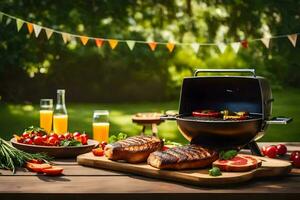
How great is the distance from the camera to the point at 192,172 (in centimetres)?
207

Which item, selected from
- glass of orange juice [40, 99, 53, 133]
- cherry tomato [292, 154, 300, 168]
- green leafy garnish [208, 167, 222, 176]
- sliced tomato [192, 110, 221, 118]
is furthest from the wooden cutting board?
glass of orange juice [40, 99, 53, 133]

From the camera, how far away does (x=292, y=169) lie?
235 centimetres

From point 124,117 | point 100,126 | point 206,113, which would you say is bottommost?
point 124,117

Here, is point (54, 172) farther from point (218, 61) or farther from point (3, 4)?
point (218, 61)

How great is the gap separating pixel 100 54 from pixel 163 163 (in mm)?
8961

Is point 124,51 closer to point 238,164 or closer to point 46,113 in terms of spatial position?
point 46,113

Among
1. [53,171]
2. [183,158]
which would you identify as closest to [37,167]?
[53,171]

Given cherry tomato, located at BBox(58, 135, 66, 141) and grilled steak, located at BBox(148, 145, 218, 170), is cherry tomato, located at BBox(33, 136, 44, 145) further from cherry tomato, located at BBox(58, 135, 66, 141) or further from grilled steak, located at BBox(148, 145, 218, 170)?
grilled steak, located at BBox(148, 145, 218, 170)

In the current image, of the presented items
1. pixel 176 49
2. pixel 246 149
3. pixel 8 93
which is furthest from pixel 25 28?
pixel 246 149

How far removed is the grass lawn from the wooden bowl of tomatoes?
22.0ft

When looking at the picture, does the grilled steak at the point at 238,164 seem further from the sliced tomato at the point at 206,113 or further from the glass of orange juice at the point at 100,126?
the glass of orange juice at the point at 100,126

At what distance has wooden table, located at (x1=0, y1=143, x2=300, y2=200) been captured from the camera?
185 cm

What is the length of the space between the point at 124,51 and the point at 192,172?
354 inches

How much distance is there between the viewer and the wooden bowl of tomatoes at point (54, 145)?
2555mm
